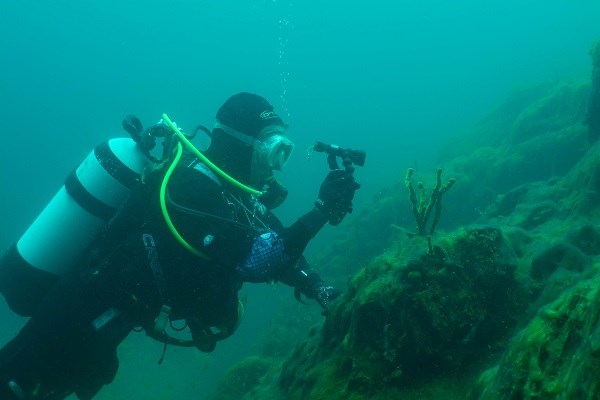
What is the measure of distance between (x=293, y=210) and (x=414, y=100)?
46844 mm

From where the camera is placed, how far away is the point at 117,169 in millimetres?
4062

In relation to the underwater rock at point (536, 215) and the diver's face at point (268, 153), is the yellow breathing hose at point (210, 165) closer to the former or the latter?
the diver's face at point (268, 153)

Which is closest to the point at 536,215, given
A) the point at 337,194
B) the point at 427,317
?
the point at 337,194

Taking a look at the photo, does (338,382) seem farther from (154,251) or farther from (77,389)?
(77,389)

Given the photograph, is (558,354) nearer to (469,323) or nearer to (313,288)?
(469,323)

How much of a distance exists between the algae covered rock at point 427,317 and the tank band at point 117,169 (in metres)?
2.66

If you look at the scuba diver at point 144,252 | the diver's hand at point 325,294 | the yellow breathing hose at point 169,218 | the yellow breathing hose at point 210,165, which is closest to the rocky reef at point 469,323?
the diver's hand at point 325,294

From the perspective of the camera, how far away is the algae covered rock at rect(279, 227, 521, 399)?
2.63 m

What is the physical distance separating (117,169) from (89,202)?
44 cm

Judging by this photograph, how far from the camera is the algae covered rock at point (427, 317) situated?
2631 millimetres

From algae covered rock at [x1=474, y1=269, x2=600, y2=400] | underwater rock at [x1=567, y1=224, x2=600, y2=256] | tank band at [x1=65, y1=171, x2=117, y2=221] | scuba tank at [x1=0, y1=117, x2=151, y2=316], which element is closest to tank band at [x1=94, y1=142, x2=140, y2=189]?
scuba tank at [x1=0, y1=117, x2=151, y2=316]

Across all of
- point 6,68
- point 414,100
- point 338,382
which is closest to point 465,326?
point 338,382

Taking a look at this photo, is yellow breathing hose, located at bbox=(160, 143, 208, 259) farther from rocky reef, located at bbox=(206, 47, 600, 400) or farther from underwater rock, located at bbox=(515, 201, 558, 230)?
underwater rock, located at bbox=(515, 201, 558, 230)

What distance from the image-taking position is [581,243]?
3514 millimetres
